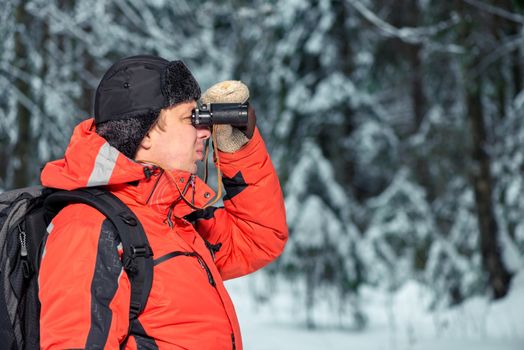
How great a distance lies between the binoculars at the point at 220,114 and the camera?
89.0 inches

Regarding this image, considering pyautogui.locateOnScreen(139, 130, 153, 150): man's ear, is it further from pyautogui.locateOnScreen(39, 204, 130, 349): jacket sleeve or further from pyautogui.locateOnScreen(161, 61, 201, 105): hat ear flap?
pyautogui.locateOnScreen(39, 204, 130, 349): jacket sleeve

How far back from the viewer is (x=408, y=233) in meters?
10.3

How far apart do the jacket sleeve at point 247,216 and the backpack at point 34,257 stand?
1.85ft

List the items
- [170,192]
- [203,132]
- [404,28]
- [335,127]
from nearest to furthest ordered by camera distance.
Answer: [170,192]
[203,132]
[404,28]
[335,127]

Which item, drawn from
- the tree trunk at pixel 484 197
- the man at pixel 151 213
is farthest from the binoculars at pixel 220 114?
the tree trunk at pixel 484 197

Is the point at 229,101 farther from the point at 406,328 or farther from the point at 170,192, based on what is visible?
the point at 406,328

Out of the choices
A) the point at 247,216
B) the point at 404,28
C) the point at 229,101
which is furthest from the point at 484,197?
the point at 229,101

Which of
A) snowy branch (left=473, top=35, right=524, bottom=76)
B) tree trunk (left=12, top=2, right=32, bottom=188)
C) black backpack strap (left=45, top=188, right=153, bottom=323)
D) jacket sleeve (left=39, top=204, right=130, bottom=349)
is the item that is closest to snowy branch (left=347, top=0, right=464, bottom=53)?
snowy branch (left=473, top=35, right=524, bottom=76)

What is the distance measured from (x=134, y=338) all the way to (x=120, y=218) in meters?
0.33

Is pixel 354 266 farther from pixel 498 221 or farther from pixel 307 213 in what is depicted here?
pixel 498 221

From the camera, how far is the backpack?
197 centimetres

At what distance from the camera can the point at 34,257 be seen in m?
2.05

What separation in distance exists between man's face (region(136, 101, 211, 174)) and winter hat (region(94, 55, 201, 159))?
0.12 feet

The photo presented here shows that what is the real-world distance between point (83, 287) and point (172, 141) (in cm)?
60
